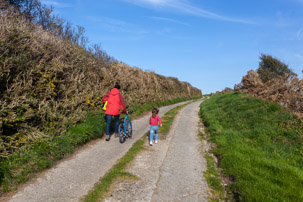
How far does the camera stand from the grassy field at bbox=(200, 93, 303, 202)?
4.32 meters

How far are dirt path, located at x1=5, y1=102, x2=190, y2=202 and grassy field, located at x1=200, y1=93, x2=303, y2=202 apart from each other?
3.51m

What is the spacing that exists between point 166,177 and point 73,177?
8.03ft

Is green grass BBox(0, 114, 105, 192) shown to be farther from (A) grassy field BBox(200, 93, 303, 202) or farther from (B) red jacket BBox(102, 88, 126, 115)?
(A) grassy field BBox(200, 93, 303, 202)

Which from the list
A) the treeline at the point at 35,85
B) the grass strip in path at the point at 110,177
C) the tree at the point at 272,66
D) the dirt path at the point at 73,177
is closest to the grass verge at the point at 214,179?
the grass strip in path at the point at 110,177

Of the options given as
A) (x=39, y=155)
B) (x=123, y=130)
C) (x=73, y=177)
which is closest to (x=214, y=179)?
(x=73, y=177)

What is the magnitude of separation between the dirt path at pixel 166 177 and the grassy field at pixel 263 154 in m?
0.83

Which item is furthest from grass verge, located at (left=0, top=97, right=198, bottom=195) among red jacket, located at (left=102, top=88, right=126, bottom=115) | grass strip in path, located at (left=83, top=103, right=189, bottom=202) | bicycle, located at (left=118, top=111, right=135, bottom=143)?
grass strip in path, located at (left=83, top=103, right=189, bottom=202)

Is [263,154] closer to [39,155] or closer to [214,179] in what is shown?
[214,179]

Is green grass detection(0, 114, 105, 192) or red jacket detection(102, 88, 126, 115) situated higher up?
red jacket detection(102, 88, 126, 115)

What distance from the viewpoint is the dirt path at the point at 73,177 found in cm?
418

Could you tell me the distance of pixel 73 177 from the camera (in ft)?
16.7

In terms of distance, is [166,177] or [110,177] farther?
[166,177]

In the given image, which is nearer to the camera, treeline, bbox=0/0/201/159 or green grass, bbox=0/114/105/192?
green grass, bbox=0/114/105/192

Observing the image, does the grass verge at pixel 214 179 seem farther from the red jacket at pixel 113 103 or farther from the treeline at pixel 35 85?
the treeline at pixel 35 85
